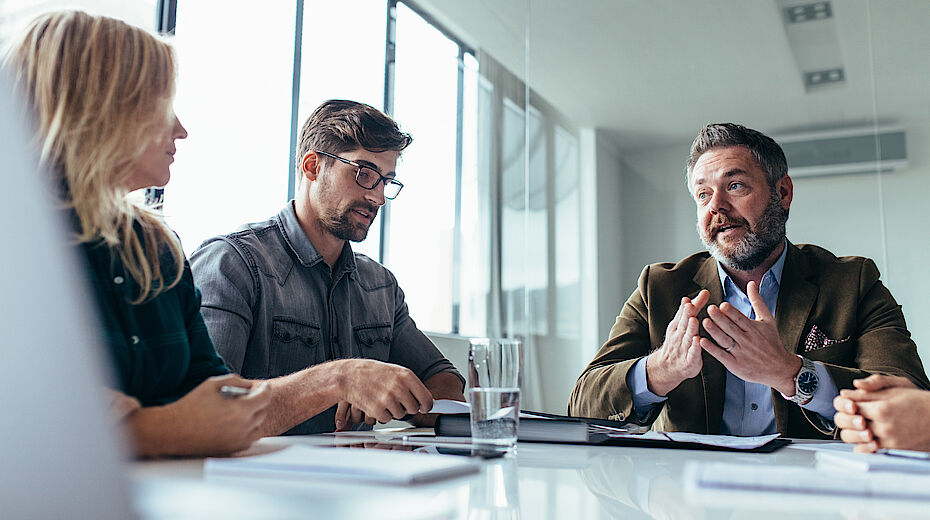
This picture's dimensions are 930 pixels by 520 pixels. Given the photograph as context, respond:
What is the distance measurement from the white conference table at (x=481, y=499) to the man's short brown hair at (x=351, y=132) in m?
1.42

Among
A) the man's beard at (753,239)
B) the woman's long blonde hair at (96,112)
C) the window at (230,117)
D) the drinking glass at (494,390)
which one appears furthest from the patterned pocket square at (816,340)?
the window at (230,117)

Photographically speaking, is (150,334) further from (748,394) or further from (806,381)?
(748,394)

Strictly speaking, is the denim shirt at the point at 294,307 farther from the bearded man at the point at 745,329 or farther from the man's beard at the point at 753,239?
the man's beard at the point at 753,239

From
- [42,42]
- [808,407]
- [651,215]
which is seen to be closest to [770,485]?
[42,42]

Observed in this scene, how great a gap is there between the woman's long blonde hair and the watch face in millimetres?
1247

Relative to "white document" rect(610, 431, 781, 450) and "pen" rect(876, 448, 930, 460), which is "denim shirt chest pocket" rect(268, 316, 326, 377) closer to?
"white document" rect(610, 431, 781, 450)

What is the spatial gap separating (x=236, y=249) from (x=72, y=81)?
2.88ft

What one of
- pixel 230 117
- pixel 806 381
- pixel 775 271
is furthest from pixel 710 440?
pixel 230 117

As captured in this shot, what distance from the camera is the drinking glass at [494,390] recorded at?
1.06 m

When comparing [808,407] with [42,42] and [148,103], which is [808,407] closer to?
[148,103]

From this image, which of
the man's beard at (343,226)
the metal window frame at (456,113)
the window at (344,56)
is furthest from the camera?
the metal window frame at (456,113)

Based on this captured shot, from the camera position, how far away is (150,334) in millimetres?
947

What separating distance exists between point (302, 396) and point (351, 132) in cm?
94

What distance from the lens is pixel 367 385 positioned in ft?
4.43
